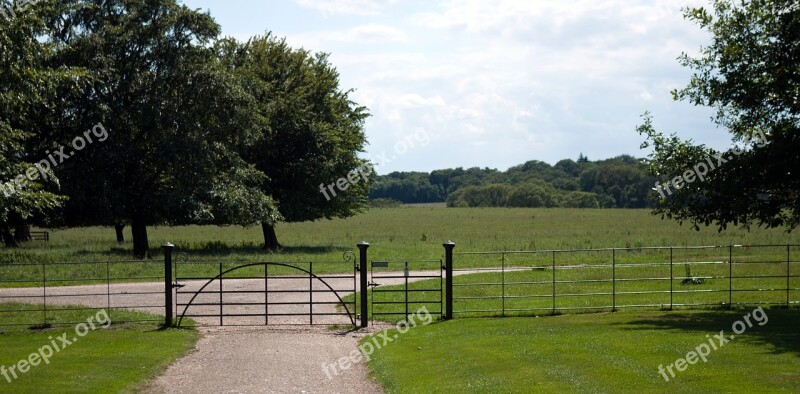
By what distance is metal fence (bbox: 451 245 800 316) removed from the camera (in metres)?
21.7

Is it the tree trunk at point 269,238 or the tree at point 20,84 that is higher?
the tree at point 20,84

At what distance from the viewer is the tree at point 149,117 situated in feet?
117

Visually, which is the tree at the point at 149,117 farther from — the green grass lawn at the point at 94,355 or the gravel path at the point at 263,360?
the green grass lawn at the point at 94,355

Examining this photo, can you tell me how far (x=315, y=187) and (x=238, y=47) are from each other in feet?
30.3

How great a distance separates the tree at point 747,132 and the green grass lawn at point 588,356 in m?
2.95

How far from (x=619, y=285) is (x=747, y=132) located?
734cm

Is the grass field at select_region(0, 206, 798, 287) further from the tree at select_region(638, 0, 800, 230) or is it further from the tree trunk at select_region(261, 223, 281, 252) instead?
the tree at select_region(638, 0, 800, 230)

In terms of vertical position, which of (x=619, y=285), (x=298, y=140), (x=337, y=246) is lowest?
(x=337, y=246)

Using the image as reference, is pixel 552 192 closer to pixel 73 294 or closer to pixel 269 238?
pixel 269 238

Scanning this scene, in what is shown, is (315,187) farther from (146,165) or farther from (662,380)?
(662,380)

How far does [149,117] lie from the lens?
36.2 m

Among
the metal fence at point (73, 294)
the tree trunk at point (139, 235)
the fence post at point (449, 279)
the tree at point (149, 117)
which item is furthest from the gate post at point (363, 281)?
the tree trunk at point (139, 235)

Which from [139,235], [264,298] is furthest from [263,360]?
[139,235]

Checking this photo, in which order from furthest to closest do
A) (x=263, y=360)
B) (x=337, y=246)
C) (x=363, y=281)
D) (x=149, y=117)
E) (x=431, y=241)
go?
(x=431, y=241) → (x=337, y=246) → (x=149, y=117) → (x=363, y=281) → (x=263, y=360)
